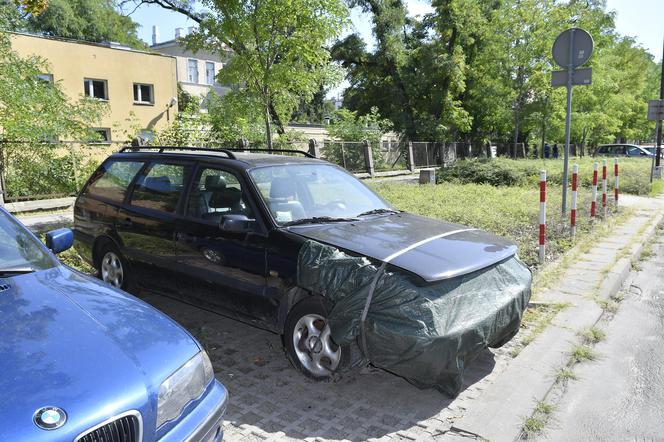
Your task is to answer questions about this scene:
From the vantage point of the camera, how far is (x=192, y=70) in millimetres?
52781

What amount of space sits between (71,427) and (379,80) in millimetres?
35383

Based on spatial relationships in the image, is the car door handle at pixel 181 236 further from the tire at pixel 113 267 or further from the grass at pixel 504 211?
the grass at pixel 504 211

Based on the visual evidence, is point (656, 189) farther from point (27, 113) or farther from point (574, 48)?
point (27, 113)

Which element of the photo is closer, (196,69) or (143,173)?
(143,173)

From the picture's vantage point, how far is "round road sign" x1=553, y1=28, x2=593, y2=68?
8227mm

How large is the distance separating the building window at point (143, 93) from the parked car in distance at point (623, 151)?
3078 centimetres

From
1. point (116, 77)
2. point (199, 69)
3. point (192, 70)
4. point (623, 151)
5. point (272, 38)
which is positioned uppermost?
point (199, 69)

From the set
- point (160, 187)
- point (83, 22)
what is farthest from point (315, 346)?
point (83, 22)

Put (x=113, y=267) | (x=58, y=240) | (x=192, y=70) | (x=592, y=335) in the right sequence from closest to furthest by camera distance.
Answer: (x=58, y=240), (x=592, y=335), (x=113, y=267), (x=192, y=70)

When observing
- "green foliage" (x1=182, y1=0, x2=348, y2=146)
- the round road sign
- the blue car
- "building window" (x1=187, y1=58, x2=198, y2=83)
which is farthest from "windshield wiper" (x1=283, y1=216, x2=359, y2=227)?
"building window" (x1=187, y1=58, x2=198, y2=83)

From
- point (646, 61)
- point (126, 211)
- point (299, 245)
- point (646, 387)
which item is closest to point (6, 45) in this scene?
point (126, 211)

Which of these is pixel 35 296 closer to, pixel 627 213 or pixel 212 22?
pixel 212 22

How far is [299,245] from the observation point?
3883mm

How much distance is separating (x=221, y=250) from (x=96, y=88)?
28.8 m
